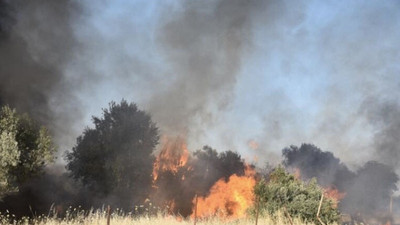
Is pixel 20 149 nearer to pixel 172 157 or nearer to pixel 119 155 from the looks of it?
pixel 119 155

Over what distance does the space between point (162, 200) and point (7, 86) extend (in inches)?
994

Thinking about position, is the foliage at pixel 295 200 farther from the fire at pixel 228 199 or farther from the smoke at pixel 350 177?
the smoke at pixel 350 177

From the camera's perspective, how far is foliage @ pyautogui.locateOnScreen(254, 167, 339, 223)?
2055 cm

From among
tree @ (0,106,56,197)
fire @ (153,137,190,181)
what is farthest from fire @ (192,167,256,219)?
tree @ (0,106,56,197)

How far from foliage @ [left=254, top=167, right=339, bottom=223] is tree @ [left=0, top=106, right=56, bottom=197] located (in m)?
17.5

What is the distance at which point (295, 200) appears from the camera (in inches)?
834

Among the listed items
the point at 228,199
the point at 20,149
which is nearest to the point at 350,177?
the point at 228,199

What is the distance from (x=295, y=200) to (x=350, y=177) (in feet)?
258

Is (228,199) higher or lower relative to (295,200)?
higher

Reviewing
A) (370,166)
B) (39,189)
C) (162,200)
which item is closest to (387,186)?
(370,166)

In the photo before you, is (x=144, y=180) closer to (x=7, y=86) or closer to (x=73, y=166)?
(x=73, y=166)

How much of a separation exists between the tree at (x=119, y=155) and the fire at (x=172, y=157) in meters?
6.46

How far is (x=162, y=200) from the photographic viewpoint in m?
49.8

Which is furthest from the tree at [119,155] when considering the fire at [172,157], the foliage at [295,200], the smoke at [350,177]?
the smoke at [350,177]
